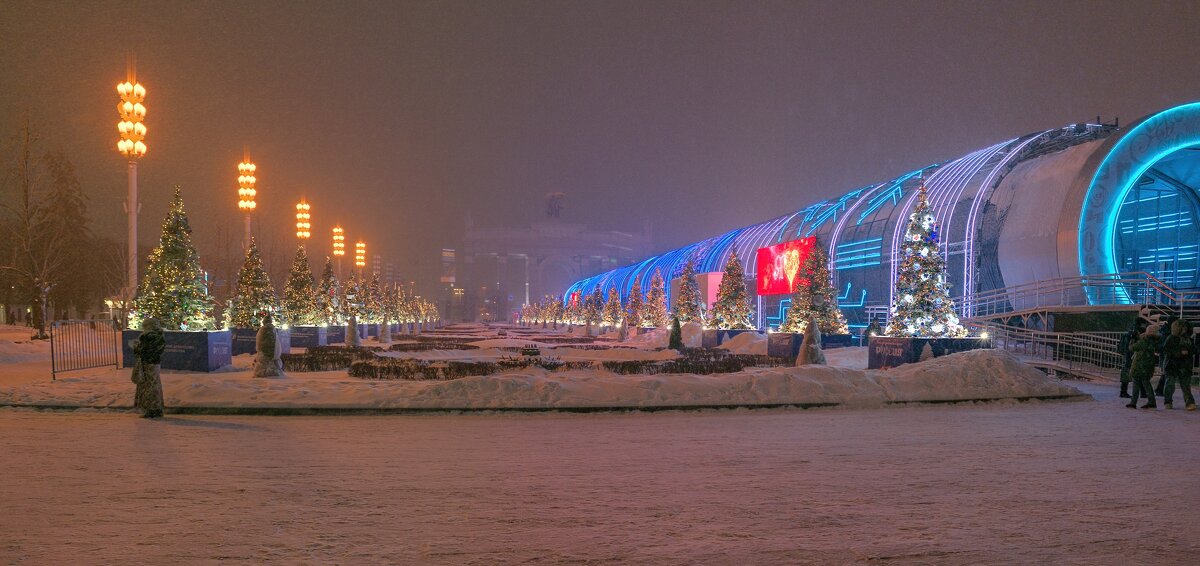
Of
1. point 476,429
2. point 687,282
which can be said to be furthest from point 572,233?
point 476,429

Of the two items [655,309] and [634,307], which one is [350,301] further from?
[634,307]

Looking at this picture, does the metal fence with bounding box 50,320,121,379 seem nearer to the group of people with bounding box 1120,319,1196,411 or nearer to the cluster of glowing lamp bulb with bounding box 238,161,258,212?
the cluster of glowing lamp bulb with bounding box 238,161,258,212

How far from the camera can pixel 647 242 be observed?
173 m

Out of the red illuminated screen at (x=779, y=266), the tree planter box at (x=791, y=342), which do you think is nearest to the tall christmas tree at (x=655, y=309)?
the red illuminated screen at (x=779, y=266)

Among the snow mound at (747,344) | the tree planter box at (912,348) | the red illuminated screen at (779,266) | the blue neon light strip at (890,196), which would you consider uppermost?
the blue neon light strip at (890,196)

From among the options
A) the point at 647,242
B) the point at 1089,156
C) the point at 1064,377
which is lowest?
the point at 1064,377

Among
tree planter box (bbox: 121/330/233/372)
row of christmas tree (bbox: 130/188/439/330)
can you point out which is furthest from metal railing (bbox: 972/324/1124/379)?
row of christmas tree (bbox: 130/188/439/330)

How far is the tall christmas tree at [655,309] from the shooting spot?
50.3 m

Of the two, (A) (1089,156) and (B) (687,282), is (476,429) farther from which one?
(B) (687,282)

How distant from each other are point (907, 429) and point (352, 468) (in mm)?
8071

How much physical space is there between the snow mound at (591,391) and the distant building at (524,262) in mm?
144166

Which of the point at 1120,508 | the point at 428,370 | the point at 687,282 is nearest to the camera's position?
the point at 1120,508

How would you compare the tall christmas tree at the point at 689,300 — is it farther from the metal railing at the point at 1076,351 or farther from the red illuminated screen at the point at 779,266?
the metal railing at the point at 1076,351

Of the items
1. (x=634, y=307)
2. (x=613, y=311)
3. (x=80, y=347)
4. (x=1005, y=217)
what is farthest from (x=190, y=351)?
(x=613, y=311)
